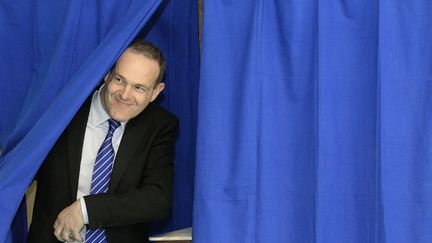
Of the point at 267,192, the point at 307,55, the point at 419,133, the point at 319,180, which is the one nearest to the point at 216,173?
the point at 267,192

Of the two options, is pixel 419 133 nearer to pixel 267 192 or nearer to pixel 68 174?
pixel 267 192

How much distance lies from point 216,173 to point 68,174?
48cm

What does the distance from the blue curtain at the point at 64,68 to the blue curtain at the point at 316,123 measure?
13.4 inches

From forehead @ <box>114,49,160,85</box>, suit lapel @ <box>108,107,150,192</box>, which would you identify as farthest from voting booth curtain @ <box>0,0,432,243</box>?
suit lapel @ <box>108,107,150,192</box>

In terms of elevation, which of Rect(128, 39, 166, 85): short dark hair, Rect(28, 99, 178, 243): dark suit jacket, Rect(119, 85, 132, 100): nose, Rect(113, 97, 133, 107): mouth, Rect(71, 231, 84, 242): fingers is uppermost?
Rect(128, 39, 166, 85): short dark hair

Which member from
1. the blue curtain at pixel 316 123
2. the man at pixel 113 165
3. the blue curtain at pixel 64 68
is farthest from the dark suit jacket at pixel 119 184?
the blue curtain at pixel 316 123

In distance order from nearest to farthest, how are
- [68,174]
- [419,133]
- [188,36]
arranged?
[419,133] → [68,174] → [188,36]

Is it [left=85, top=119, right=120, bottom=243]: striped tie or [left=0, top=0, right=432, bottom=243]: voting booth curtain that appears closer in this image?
[left=0, top=0, right=432, bottom=243]: voting booth curtain

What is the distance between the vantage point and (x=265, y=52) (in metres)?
1.88

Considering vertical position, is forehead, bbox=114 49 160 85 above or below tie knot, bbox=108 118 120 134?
above

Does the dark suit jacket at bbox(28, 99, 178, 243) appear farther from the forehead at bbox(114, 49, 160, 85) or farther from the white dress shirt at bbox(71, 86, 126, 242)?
the forehead at bbox(114, 49, 160, 85)

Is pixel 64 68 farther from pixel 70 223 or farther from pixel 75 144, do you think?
pixel 70 223

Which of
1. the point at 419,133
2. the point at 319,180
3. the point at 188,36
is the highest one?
the point at 188,36

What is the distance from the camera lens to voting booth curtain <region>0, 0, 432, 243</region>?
1.80 meters
